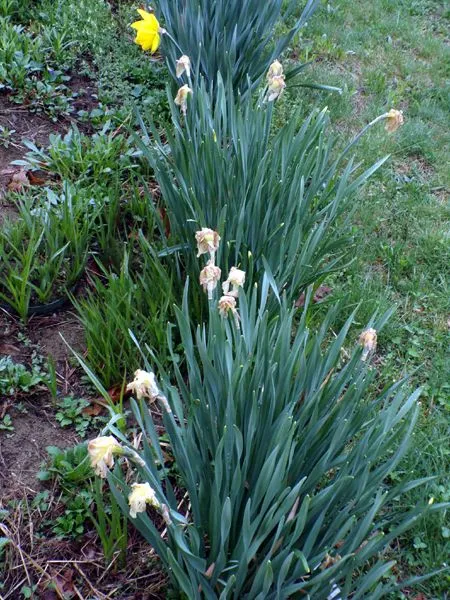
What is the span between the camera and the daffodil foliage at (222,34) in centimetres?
300

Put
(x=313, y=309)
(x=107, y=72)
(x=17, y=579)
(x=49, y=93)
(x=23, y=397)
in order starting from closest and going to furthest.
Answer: (x=17, y=579) → (x=23, y=397) → (x=313, y=309) → (x=49, y=93) → (x=107, y=72)

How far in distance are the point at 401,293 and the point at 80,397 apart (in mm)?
1523

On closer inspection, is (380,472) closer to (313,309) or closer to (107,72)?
(313,309)

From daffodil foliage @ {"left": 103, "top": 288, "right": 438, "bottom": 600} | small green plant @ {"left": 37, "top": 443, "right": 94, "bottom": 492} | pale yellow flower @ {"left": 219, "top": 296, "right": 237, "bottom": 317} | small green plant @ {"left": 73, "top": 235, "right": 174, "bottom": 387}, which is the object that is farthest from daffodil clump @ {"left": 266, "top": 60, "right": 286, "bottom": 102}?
small green plant @ {"left": 37, "top": 443, "right": 94, "bottom": 492}

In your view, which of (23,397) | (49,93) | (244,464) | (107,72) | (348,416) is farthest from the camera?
(107,72)

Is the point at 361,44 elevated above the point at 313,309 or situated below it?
above

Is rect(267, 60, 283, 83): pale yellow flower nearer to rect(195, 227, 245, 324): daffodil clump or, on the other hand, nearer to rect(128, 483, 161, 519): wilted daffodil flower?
rect(195, 227, 245, 324): daffodil clump

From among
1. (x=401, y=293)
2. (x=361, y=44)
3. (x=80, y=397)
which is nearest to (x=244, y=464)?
(x=80, y=397)

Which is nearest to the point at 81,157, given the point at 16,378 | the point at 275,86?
the point at 275,86

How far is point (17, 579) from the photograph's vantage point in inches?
68.7

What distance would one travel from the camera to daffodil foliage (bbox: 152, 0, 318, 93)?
300 cm

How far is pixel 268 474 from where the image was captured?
4.66 feet

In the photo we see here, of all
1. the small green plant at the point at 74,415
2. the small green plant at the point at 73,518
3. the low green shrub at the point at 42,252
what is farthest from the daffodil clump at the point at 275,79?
the small green plant at the point at 73,518

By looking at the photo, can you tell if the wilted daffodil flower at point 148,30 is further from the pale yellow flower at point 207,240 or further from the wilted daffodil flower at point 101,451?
the wilted daffodil flower at point 101,451
